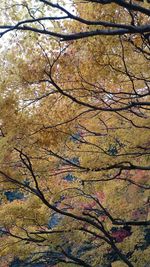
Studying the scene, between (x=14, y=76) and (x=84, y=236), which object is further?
(x=84, y=236)

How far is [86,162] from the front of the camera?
196 inches

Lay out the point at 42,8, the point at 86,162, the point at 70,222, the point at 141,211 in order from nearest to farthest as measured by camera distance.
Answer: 1. the point at 42,8
2. the point at 86,162
3. the point at 70,222
4. the point at 141,211

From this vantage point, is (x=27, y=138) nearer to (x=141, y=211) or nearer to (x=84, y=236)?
(x=84, y=236)

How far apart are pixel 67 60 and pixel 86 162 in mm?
1611

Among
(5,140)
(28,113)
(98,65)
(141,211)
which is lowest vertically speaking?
(5,140)

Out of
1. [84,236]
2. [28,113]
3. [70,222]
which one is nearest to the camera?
[28,113]

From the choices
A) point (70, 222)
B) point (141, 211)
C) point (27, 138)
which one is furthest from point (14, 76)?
point (141, 211)

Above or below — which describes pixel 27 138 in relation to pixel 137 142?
below

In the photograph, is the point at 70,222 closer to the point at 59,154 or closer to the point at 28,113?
the point at 59,154

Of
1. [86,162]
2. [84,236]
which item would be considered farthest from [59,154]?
[84,236]

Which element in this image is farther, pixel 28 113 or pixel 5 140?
pixel 28 113

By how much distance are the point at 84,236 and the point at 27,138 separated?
330cm

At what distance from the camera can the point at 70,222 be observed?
6.06 m

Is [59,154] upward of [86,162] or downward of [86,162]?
upward
